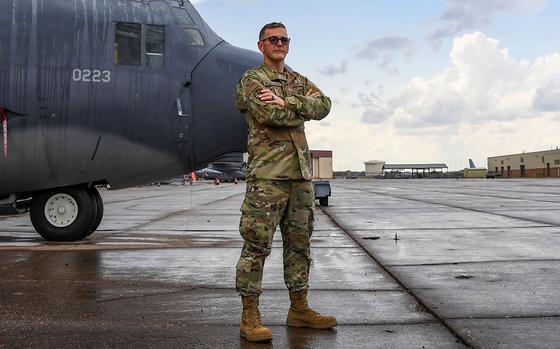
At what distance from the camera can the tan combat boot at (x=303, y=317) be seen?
405 cm

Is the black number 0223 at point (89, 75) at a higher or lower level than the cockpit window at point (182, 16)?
lower

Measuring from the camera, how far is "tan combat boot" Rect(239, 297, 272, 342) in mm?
3699

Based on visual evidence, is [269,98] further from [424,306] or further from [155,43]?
[155,43]

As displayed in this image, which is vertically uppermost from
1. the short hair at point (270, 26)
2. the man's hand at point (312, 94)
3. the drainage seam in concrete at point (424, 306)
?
the short hair at point (270, 26)

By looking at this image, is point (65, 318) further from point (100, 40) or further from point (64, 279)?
point (100, 40)

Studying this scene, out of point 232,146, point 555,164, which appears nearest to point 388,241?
point 232,146

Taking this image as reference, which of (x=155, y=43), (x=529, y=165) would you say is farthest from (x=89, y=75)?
(x=529, y=165)

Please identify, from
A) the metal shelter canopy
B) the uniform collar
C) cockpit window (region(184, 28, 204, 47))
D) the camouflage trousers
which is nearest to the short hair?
the uniform collar

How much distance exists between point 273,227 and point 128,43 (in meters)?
5.63

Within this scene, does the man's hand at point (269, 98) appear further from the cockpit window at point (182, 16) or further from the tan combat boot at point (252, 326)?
the cockpit window at point (182, 16)

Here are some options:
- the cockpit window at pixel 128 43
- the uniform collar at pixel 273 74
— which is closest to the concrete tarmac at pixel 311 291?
the uniform collar at pixel 273 74

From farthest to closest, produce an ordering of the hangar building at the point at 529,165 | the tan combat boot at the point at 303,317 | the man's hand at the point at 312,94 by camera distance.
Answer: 1. the hangar building at the point at 529,165
2. the man's hand at the point at 312,94
3. the tan combat boot at the point at 303,317

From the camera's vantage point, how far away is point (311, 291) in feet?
17.5

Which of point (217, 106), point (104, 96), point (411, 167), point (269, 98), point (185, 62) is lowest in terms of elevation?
point (269, 98)
